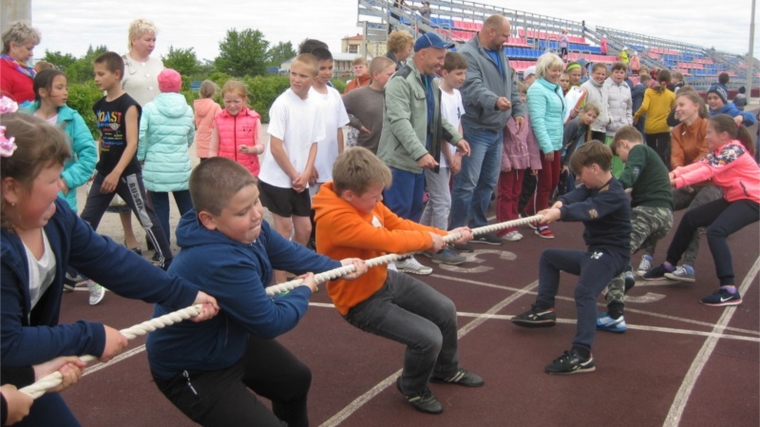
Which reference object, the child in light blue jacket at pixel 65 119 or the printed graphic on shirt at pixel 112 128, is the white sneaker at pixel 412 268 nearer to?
the printed graphic on shirt at pixel 112 128

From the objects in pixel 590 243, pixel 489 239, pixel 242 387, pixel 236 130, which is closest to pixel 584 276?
pixel 590 243

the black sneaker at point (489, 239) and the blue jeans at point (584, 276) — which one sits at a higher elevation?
the blue jeans at point (584, 276)

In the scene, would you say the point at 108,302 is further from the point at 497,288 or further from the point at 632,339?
the point at 632,339

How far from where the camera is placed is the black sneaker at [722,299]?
6215 mm

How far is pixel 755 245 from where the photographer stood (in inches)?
338

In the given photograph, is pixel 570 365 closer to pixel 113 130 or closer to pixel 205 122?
pixel 113 130

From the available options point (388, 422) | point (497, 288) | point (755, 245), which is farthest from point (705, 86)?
point (388, 422)

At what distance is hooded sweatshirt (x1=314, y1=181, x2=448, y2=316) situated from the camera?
4012 mm

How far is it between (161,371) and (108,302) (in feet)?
10.6

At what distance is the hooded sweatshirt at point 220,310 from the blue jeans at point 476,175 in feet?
15.6

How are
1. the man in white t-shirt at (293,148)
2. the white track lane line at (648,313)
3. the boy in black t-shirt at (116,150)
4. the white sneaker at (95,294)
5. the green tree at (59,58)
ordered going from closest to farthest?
the white track lane line at (648,313) → the white sneaker at (95,294) → the man in white t-shirt at (293,148) → the boy in black t-shirt at (116,150) → the green tree at (59,58)

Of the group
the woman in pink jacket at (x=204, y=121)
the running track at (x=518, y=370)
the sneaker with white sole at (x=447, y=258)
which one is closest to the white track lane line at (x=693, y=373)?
the running track at (x=518, y=370)

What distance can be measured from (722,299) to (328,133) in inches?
151

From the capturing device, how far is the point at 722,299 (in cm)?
623
